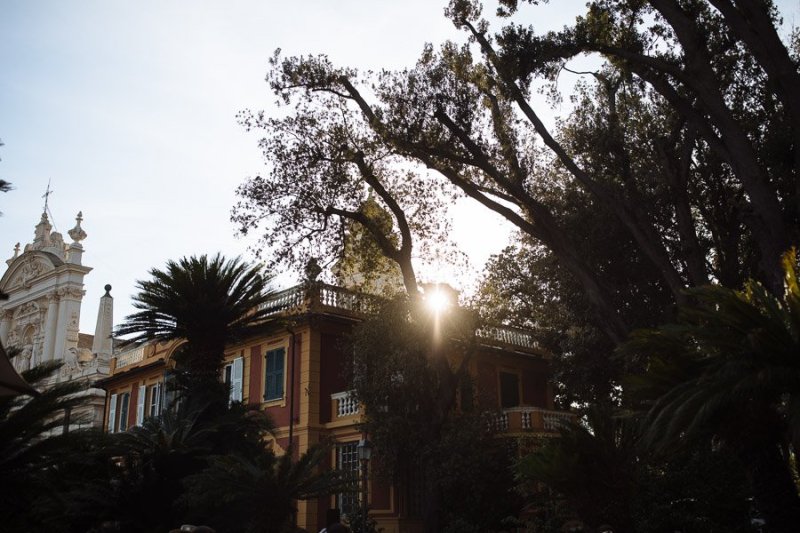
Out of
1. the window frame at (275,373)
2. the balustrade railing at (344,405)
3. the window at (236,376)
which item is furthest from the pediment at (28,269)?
the balustrade railing at (344,405)

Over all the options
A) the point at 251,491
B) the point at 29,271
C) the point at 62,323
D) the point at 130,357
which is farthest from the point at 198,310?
the point at 29,271

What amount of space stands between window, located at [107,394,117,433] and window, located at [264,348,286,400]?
1293 centimetres

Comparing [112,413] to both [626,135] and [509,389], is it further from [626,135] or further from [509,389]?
[626,135]

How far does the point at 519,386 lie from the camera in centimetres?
3064

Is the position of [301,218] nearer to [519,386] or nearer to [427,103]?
[427,103]

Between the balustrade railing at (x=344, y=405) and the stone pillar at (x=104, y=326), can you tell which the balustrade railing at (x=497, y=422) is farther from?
the stone pillar at (x=104, y=326)

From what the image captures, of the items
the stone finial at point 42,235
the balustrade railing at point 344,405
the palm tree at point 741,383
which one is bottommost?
the palm tree at point 741,383

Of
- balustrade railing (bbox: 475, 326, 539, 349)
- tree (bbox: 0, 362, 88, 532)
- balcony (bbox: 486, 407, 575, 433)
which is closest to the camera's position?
tree (bbox: 0, 362, 88, 532)

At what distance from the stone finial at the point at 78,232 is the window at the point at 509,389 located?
3297 centimetres

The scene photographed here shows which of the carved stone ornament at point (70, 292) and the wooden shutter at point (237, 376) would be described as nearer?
the wooden shutter at point (237, 376)

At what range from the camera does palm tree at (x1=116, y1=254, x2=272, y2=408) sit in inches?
683

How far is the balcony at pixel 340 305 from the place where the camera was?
21500 millimetres

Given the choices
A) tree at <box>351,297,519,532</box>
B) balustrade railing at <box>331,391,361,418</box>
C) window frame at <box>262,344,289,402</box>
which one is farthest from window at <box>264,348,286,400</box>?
tree at <box>351,297,519,532</box>

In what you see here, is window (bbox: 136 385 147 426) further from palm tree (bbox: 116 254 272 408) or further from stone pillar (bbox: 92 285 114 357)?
palm tree (bbox: 116 254 272 408)
